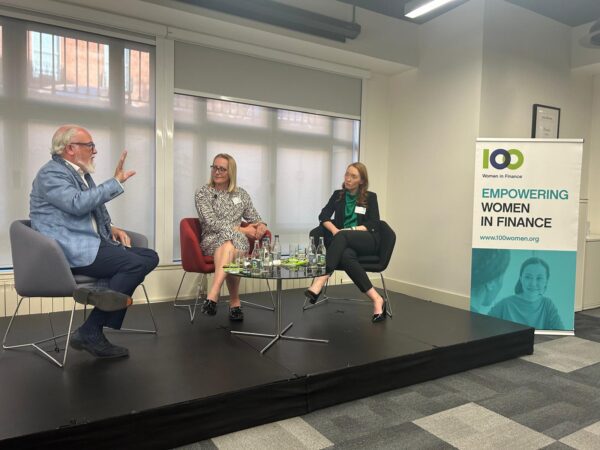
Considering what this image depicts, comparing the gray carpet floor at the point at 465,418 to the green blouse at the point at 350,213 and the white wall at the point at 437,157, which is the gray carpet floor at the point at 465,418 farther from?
the white wall at the point at 437,157

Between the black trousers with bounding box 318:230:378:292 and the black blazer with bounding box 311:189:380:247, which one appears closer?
the black trousers with bounding box 318:230:378:292

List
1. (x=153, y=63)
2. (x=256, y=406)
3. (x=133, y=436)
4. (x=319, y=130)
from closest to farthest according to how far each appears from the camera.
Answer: (x=133, y=436) → (x=256, y=406) → (x=153, y=63) → (x=319, y=130)

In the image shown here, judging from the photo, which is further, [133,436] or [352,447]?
[352,447]

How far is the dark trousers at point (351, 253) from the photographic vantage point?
3529 millimetres

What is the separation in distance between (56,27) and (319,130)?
106 inches

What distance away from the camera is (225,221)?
3.59 meters

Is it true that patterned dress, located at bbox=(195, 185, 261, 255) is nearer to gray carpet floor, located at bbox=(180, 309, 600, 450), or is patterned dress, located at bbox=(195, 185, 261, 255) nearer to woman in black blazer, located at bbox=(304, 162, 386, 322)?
woman in black blazer, located at bbox=(304, 162, 386, 322)

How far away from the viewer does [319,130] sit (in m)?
5.11

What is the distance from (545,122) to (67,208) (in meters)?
4.60

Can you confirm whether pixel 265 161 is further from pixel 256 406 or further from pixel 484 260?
pixel 256 406

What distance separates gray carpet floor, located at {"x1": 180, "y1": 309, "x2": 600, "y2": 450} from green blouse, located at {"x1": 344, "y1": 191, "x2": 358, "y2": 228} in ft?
5.20

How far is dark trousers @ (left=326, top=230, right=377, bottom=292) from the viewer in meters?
3.53

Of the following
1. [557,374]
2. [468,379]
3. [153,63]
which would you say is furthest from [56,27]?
[557,374]

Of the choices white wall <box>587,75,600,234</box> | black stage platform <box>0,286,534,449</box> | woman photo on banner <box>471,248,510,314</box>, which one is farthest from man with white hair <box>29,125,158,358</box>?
white wall <box>587,75,600,234</box>
